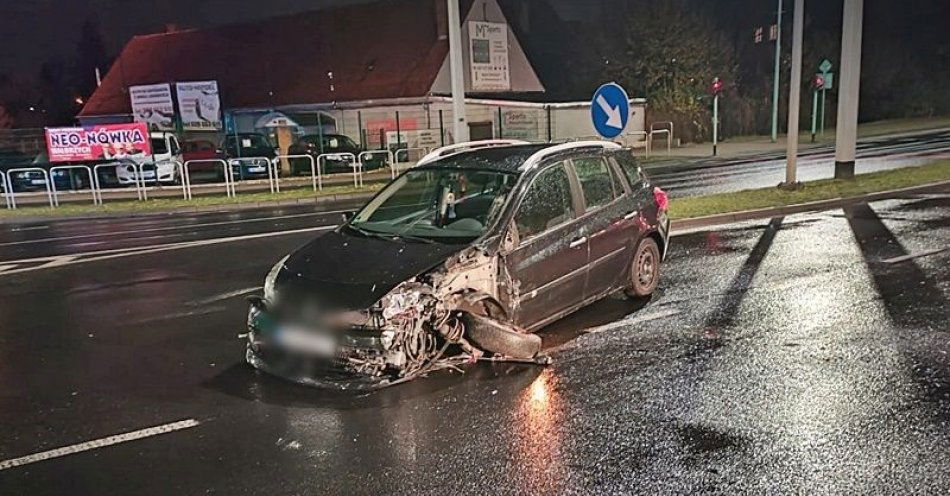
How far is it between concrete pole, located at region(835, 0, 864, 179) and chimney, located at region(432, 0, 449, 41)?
21.6 metres

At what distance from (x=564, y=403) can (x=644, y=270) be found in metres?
2.95

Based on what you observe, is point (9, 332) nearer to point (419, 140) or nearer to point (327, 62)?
point (419, 140)

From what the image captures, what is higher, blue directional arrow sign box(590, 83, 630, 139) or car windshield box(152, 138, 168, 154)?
blue directional arrow sign box(590, 83, 630, 139)

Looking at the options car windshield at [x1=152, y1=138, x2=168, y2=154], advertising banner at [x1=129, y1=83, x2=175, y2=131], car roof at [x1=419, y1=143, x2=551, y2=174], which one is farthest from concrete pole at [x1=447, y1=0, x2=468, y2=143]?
advertising banner at [x1=129, y1=83, x2=175, y2=131]

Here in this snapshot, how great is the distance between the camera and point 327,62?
125 feet

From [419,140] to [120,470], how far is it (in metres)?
27.9

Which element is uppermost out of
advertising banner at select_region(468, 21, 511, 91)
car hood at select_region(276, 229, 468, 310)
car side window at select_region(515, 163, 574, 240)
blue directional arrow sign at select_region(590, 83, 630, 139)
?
advertising banner at select_region(468, 21, 511, 91)

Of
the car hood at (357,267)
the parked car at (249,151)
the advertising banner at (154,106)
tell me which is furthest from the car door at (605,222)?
the advertising banner at (154,106)

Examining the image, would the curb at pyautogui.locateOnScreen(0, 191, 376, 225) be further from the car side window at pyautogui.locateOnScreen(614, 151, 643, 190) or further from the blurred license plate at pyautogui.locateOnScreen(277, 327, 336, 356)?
the blurred license plate at pyautogui.locateOnScreen(277, 327, 336, 356)

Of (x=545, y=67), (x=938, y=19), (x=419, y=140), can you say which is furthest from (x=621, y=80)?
(x=938, y=19)

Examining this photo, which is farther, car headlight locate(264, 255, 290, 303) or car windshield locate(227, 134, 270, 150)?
car windshield locate(227, 134, 270, 150)

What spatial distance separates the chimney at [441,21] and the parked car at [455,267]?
2880 cm

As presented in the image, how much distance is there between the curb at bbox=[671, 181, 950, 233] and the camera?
12133 mm

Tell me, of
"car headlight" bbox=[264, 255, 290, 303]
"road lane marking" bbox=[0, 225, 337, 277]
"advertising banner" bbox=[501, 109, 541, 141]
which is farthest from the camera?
"advertising banner" bbox=[501, 109, 541, 141]
